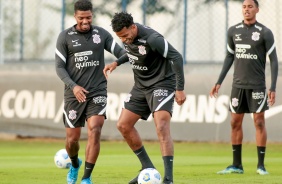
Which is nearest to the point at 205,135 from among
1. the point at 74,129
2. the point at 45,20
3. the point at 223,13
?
the point at 223,13

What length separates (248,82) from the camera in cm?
1291

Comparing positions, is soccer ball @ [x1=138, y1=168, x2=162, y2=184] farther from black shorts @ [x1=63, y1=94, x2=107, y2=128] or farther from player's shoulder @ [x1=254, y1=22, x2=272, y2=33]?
player's shoulder @ [x1=254, y1=22, x2=272, y2=33]

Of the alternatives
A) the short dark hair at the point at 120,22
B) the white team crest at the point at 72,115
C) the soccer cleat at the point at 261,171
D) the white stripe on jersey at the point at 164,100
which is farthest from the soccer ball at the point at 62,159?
the short dark hair at the point at 120,22

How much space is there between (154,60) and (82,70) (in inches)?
40.0

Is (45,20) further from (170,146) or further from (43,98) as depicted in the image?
(170,146)

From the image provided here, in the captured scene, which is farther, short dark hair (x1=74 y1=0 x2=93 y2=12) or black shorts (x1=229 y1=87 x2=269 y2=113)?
black shorts (x1=229 y1=87 x2=269 y2=113)

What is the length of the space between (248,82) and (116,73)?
707 centimetres

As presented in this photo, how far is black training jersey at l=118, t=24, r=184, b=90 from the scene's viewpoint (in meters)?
10.5

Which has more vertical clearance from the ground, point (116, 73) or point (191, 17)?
point (191, 17)

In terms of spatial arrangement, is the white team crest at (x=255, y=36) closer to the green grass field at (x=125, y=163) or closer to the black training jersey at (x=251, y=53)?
the black training jersey at (x=251, y=53)

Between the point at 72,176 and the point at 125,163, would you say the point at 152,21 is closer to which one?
the point at 125,163

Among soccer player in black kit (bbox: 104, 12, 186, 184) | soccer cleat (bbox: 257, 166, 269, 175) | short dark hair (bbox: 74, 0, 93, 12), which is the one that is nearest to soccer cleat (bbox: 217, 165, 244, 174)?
soccer cleat (bbox: 257, 166, 269, 175)

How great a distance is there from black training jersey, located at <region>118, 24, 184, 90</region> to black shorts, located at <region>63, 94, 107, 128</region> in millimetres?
531

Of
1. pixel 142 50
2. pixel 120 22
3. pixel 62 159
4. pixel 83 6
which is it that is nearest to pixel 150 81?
pixel 142 50
